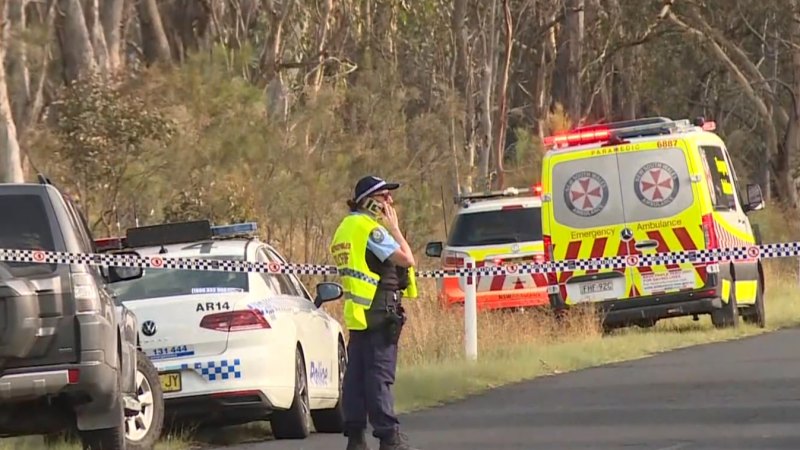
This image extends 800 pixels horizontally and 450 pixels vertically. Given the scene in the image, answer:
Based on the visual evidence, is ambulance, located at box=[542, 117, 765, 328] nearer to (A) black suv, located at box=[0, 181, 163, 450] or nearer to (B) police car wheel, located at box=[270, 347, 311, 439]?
(B) police car wheel, located at box=[270, 347, 311, 439]

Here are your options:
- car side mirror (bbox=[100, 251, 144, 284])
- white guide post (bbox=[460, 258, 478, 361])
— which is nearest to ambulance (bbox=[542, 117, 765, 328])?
white guide post (bbox=[460, 258, 478, 361])

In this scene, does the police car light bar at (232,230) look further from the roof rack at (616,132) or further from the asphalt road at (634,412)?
the roof rack at (616,132)

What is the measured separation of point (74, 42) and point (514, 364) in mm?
16314

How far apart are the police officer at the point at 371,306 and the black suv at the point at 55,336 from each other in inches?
50.7

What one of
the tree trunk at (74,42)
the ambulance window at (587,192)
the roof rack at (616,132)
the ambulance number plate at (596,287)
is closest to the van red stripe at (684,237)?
the ambulance window at (587,192)

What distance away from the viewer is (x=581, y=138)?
1848 cm

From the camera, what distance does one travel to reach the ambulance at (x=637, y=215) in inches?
711

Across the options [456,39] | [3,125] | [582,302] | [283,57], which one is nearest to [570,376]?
→ [582,302]

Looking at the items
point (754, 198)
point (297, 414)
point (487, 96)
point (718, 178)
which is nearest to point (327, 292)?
point (297, 414)

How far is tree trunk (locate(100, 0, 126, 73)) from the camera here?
3111 centimetres

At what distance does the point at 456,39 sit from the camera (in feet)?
135

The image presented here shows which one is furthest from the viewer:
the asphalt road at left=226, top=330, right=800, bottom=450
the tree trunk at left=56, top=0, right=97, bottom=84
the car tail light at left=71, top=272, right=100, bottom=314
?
the tree trunk at left=56, top=0, right=97, bottom=84

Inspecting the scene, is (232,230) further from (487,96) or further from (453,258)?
(487,96)

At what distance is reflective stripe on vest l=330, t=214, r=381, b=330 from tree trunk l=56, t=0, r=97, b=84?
19.1 meters
